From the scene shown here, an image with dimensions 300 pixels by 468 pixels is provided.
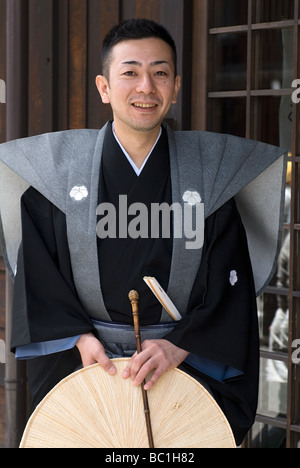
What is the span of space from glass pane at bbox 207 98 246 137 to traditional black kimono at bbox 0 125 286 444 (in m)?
0.81

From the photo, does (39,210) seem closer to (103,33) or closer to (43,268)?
(43,268)

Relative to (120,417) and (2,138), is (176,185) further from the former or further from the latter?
(2,138)

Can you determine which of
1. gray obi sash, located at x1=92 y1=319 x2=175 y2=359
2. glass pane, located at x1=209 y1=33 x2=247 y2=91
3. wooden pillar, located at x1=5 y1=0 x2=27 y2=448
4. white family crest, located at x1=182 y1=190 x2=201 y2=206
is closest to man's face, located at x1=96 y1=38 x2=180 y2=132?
white family crest, located at x1=182 y1=190 x2=201 y2=206

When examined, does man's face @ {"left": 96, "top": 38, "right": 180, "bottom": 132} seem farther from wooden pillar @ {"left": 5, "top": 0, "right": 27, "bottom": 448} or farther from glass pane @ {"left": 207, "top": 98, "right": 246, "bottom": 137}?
wooden pillar @ {"left": 5, "top": 0, "right": 27, "bottom": 448}

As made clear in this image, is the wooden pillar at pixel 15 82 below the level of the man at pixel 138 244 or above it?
above

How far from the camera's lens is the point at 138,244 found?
2.91 metres

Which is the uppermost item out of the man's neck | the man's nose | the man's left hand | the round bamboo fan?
the man's nose

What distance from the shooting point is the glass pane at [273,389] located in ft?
14.6

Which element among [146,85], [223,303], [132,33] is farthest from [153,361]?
[132,33]

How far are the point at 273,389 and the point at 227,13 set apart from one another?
7.47ft

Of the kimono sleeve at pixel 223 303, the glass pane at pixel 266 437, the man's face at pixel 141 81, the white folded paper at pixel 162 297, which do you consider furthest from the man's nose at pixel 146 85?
the glass pane at pixel 266 437

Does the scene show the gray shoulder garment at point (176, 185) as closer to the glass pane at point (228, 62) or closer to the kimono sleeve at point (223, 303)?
the kimono sleeve at point (223, 303)

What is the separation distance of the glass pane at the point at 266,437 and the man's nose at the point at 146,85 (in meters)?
2.11

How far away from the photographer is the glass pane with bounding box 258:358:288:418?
4.44 metres
